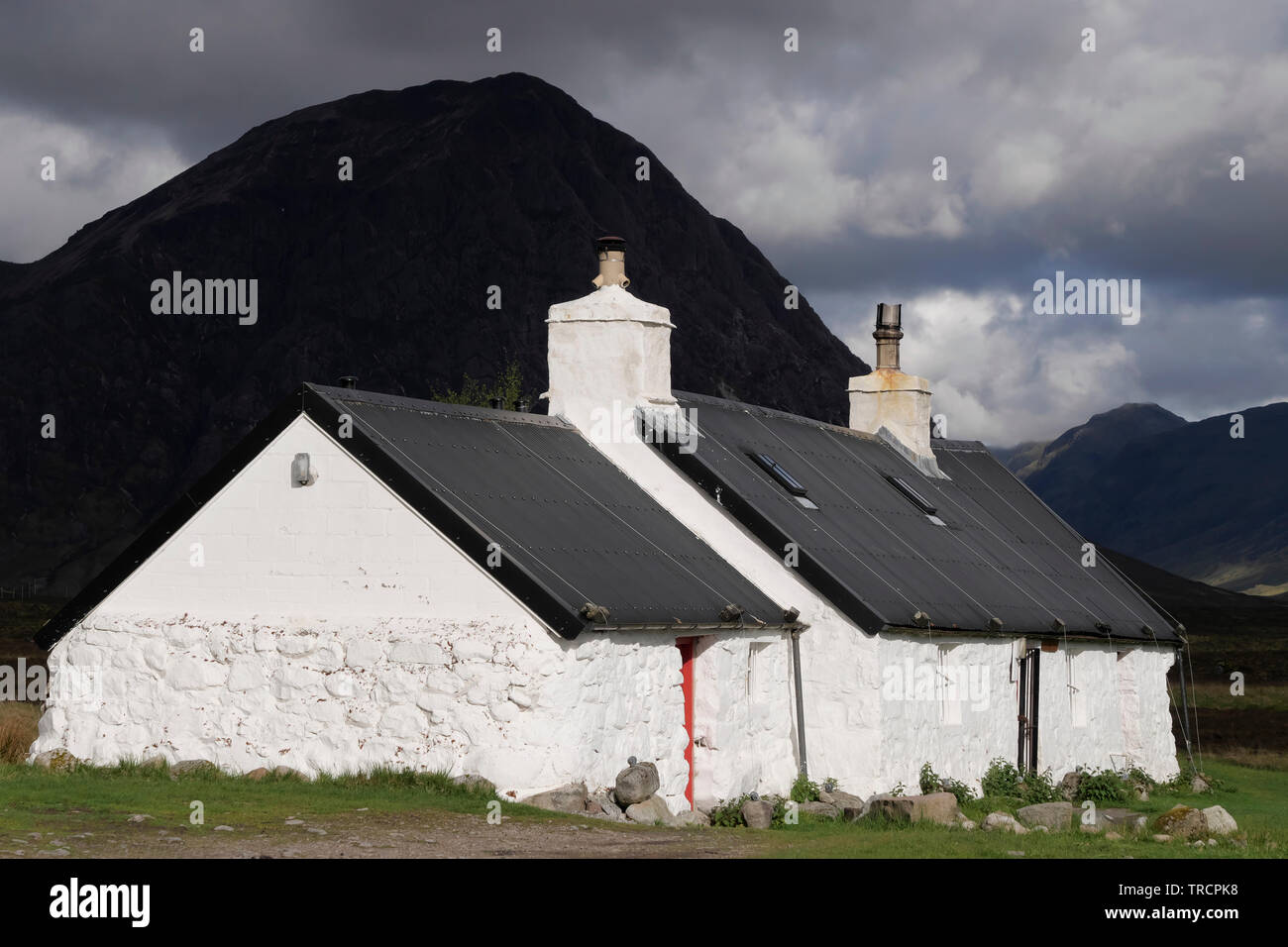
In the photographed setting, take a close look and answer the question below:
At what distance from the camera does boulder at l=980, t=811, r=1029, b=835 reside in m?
17.9

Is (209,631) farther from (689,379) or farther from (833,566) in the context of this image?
(689,379)

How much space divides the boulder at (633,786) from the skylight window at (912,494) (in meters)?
11.3

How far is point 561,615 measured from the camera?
17359 mm

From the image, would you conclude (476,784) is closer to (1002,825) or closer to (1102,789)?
(1002,825)

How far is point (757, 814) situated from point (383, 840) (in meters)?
5.28

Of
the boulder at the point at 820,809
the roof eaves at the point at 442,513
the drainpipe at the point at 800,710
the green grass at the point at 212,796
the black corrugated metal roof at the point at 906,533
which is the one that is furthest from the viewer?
the black corrugated metal roof at the point at 906,533

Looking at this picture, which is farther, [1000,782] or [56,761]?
[1000,782]

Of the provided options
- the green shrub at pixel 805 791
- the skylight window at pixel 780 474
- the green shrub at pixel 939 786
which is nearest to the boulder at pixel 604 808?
the green shrub at pixel 805 791

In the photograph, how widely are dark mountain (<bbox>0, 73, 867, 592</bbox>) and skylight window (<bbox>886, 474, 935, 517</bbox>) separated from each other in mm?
119340

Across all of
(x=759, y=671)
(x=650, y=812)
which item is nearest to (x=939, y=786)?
(x=759, y=671)

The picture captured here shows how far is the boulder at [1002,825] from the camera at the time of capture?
704 inches

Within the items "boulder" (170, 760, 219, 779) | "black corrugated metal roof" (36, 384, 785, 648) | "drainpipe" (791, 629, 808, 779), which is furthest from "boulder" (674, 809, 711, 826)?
"boulder" (170, 760, 219, 779)

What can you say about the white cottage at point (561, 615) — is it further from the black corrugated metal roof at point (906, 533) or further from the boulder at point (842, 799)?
the boulder at point (842, 799)
